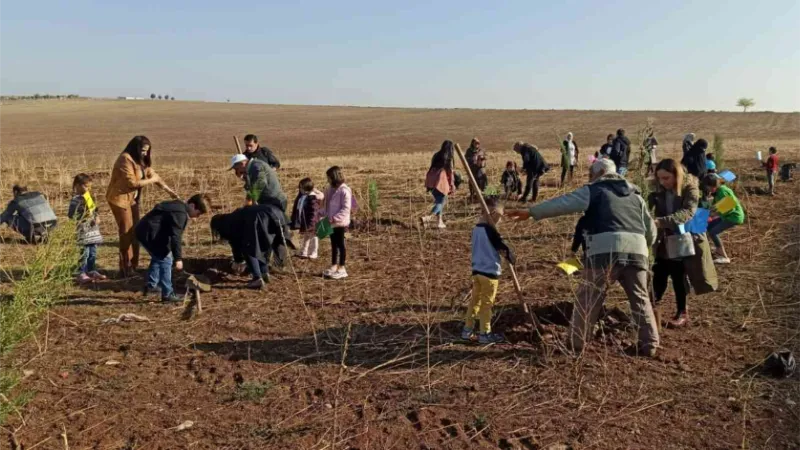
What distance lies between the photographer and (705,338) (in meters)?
5.23

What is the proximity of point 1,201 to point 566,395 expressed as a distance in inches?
469

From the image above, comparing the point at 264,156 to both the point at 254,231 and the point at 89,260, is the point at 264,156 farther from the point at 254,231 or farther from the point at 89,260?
the point at 89,260

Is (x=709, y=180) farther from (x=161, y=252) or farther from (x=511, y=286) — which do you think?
(x=161, y=252)

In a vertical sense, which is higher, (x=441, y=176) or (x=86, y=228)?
(x=441, y=176)

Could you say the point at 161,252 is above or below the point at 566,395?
above

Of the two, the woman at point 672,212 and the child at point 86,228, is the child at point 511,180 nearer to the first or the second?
the woman at point 672,212

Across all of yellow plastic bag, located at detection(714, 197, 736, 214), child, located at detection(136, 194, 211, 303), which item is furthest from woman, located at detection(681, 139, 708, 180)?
child, located at detection(136, 194, 211, 303)

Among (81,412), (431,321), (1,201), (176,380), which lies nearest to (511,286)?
(431,321)

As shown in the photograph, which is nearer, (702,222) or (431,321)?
(702,222)

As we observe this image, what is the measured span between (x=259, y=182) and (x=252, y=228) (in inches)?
28.3

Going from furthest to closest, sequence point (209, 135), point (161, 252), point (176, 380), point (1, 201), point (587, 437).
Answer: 1. point (209, 135)
2. point (1, 201)
3. point (161, 252)
4. point (176, 380)
5. point (587, 437)

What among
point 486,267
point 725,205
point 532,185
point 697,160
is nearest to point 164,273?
point 486,267

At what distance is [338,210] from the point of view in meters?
7.28

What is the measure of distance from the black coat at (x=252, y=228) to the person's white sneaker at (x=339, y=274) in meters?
0.71
